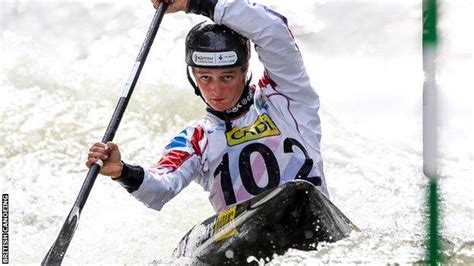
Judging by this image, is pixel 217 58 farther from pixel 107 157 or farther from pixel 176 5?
pixel 107 157

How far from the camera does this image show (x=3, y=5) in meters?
10.4

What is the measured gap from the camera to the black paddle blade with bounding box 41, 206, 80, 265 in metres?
2.77

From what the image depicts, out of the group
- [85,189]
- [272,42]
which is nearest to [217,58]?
[272,42]

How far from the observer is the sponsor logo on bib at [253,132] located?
347 cm

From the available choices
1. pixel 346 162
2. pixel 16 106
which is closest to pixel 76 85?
pixel 16 106

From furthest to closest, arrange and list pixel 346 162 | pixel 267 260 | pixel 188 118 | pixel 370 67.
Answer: pixel 370 67, pixel 188 118, pixel 346 162, pixel 267 260

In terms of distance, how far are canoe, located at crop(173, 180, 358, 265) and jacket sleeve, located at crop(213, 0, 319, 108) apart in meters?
0.75

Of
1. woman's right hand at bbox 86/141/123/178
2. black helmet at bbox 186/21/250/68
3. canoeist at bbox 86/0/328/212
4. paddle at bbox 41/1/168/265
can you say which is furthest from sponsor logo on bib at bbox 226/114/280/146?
woman's right hand at bbox 86/141/123/178

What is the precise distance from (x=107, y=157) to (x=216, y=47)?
0.68 m

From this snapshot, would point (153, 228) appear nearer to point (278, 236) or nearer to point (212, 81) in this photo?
point (212, 81)

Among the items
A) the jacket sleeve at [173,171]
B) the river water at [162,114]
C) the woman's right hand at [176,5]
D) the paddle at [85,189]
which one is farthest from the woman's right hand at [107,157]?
the river water at [162,114]

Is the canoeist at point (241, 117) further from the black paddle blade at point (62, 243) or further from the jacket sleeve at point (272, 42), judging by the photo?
the black paddle blade at point (62, 243)

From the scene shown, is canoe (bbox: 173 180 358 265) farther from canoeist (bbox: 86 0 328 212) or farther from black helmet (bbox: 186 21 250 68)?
black helmet (bbox: 186 21 250 68)

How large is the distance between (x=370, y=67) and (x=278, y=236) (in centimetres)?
588
